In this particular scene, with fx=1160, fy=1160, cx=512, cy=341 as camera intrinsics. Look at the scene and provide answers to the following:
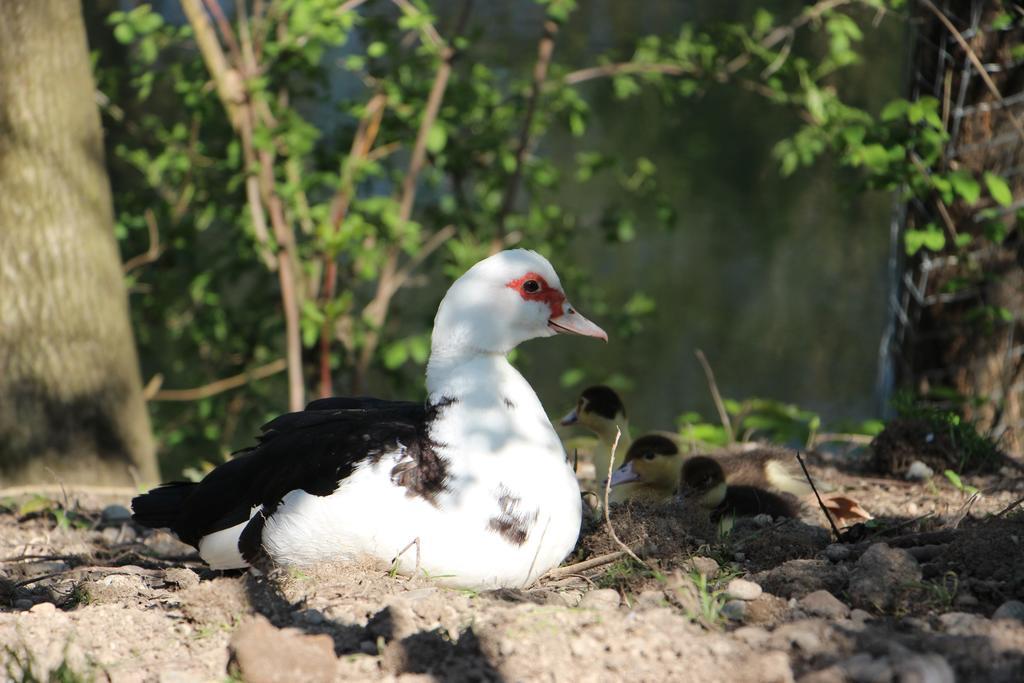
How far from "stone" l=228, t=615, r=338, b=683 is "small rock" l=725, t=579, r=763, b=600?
111cm

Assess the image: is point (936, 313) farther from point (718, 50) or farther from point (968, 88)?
point (718, 50)

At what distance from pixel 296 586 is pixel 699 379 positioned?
9988 mm

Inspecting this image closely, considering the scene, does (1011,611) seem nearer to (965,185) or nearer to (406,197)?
(965,185)

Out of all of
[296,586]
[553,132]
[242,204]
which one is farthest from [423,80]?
[553,132]

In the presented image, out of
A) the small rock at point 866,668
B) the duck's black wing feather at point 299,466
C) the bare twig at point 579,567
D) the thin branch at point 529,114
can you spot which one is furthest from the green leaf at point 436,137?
the small rock at point 866,668

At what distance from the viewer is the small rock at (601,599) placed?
130 inches

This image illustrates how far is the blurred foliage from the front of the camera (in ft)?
20.7

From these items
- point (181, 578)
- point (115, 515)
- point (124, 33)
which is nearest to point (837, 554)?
point (181, 578)

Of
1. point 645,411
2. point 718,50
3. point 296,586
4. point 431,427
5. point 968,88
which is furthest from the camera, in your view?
point 645,411

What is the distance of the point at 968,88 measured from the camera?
5867mm

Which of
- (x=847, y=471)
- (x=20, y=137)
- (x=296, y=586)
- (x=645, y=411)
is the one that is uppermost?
(x=20, y=137)

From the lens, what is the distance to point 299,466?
12.2 ft

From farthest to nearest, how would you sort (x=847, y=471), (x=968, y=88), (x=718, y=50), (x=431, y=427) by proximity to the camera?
(x=718, y=50) → (x=968, y=88) → (x=847, y=471) → (x=431, y=427)

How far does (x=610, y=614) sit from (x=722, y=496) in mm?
1573
